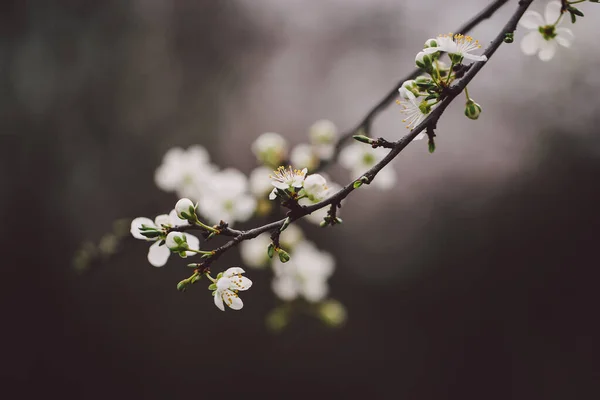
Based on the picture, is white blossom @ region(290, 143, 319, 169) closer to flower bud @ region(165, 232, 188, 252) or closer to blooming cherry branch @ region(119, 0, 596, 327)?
blooming cherry branch @ region(119, 0, 596, 327)

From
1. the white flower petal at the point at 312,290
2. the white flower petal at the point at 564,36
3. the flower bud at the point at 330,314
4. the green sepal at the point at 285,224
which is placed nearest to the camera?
the green sepal at the point at 285,224

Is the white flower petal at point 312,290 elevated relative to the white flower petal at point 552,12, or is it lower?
lower

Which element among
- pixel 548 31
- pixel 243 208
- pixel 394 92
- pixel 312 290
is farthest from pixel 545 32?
pixel 312 290

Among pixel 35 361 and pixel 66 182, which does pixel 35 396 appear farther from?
pixel 66 182

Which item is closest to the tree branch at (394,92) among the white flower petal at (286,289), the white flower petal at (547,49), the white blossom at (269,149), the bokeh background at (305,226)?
the white flower petal at (547,49)

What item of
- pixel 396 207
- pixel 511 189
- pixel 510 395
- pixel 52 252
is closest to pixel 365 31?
pixel 396 207

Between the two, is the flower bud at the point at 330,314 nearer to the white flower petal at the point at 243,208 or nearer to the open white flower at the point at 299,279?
the open white flower at the point at 299,279
